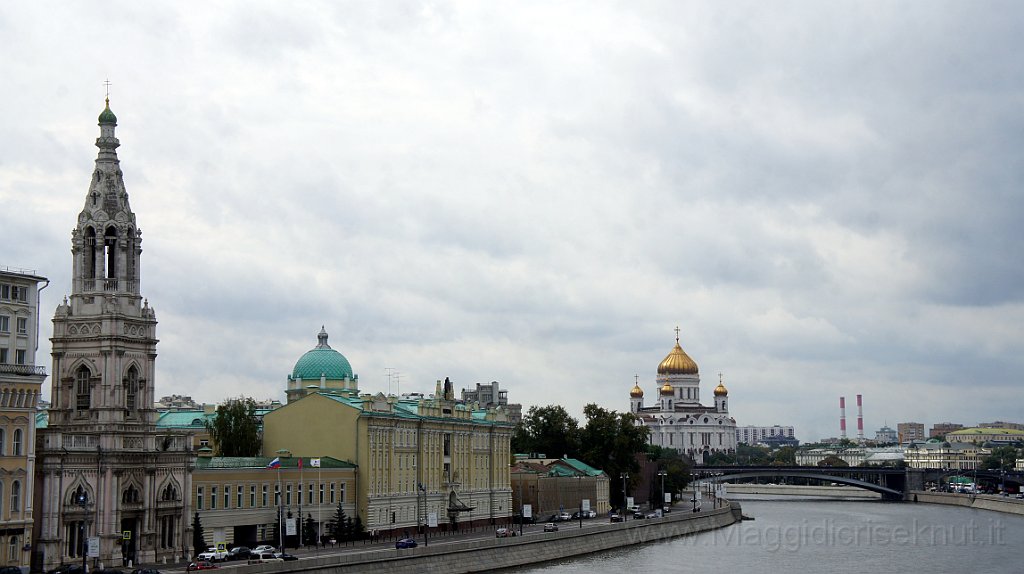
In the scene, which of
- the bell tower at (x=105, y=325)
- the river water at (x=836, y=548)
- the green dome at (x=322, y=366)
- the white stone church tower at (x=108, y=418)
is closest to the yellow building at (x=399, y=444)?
the green dome at (x=322, y=366)

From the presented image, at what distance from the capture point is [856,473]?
195 m

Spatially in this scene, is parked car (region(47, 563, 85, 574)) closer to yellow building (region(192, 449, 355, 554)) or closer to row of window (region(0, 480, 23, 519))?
row of window (region(0, 480, 23, 519))

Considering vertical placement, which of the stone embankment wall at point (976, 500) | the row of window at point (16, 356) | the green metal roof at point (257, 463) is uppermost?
the row of window at point (16, 356)

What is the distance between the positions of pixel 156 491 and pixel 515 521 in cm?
4800

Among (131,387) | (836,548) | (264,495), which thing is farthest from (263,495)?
(836,548)

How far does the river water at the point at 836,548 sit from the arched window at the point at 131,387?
941 inches

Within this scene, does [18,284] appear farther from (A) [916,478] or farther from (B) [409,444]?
(A) [916,478]

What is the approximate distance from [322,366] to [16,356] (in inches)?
1552

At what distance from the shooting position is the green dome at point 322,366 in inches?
3873

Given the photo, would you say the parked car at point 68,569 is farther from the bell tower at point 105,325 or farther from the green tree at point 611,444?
the green tree at point 611,444

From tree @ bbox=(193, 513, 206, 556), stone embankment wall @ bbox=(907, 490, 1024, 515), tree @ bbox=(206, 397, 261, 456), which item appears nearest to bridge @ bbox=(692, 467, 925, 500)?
stone embankment wall @ bbox=(907, 490, 1024, 515)

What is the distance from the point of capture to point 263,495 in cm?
7712

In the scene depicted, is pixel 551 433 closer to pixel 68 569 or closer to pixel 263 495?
pixel 263 495

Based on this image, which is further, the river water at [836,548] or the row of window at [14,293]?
the river water at [836,548]
